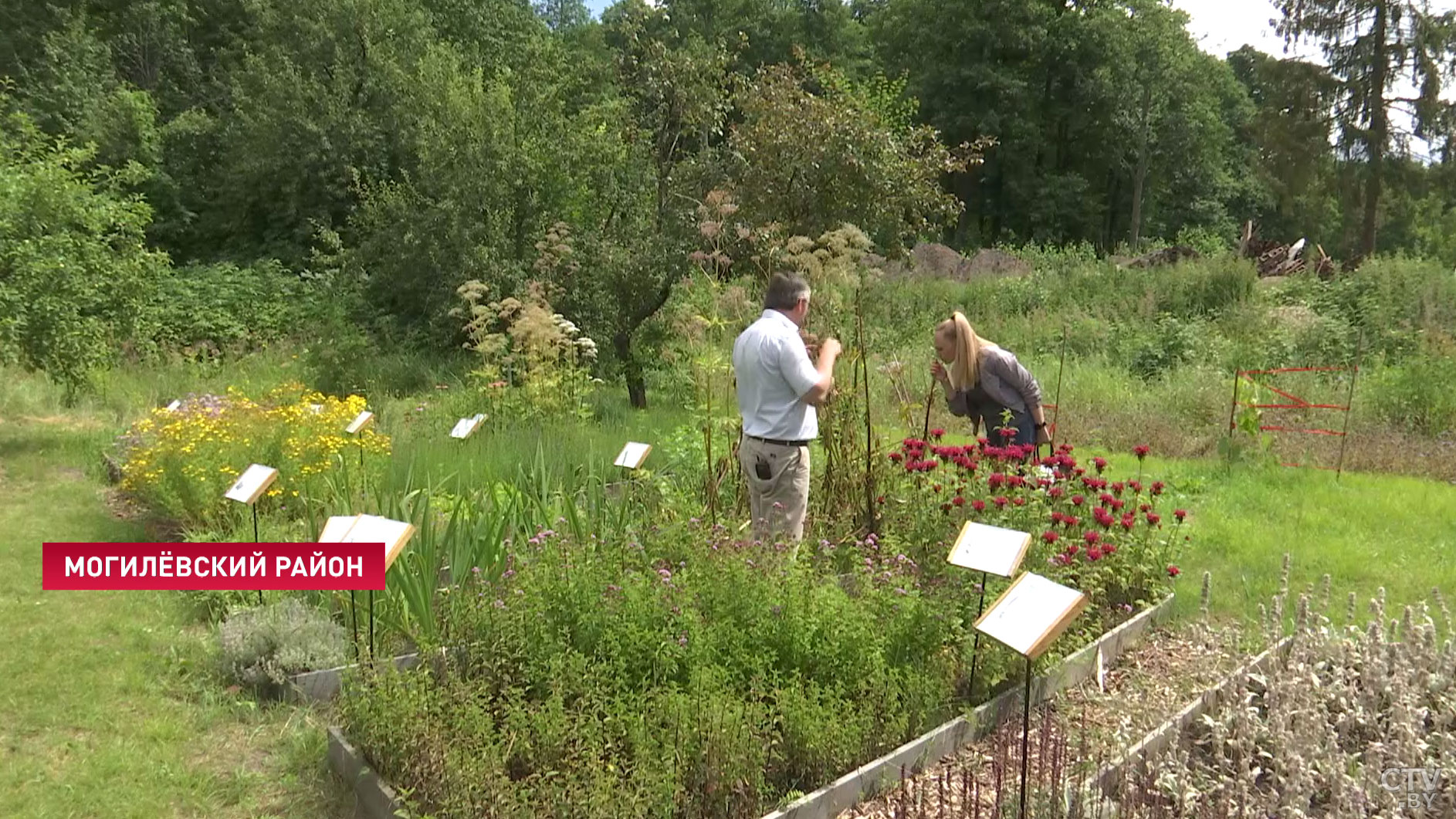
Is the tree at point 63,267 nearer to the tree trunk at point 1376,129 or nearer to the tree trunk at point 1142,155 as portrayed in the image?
the tree trunk at point 1376,129

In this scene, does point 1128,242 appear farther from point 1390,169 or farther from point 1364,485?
point 1364,485

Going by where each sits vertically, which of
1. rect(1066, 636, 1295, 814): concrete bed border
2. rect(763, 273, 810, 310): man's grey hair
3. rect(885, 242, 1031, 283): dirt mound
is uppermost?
rect(885, 242, 1031, 283): dirt mound

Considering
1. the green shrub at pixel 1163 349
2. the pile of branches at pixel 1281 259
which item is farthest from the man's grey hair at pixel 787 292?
the pile of branches at pixel 1281 259

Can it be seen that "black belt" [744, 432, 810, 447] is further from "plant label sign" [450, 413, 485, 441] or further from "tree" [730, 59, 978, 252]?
"tree" [730, 59, 978, 252]

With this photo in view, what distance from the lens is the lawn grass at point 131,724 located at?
10.00ft

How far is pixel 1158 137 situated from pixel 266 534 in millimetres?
31895

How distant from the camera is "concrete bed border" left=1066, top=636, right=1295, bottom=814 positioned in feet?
8.49

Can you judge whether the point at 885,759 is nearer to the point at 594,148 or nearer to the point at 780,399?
the point at 780,399

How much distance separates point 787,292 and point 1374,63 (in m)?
24.1

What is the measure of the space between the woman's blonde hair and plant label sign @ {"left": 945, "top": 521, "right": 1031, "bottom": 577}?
2053 millimetres

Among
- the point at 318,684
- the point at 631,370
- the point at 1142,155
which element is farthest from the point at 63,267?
the point at 1142,155

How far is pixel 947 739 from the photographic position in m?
3.15

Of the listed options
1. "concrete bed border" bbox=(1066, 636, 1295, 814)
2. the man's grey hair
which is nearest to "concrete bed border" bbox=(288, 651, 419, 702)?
the man's grey hair

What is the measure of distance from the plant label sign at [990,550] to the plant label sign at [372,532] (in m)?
1.80
